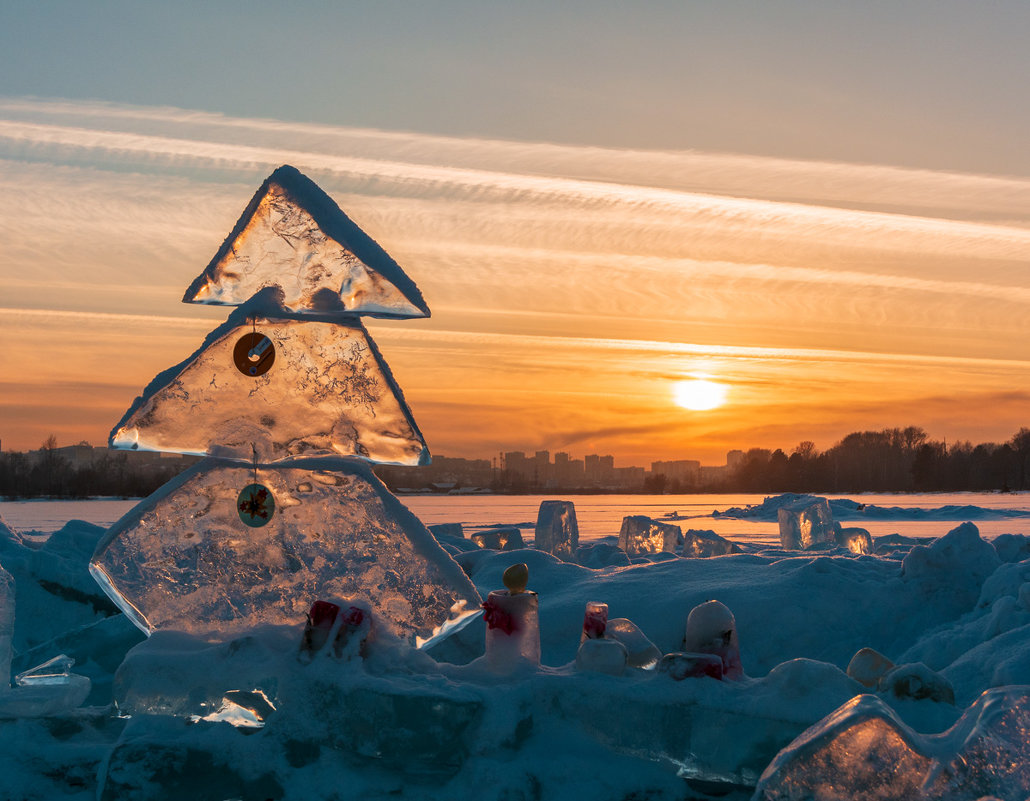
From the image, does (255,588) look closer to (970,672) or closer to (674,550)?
(970,672)

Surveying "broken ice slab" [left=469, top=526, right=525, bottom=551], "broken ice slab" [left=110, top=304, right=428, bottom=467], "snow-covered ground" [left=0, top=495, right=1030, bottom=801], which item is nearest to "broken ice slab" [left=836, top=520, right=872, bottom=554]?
"broken ice slab" [left=469, top=526, right=525, bottom=551]

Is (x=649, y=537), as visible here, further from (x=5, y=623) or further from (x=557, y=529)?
(x=5, y=623)

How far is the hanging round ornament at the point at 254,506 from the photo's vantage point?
4977 mm

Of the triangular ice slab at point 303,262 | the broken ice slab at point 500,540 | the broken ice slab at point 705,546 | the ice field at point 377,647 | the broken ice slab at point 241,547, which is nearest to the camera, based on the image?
the ice field at point 377,647

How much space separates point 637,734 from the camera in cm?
402

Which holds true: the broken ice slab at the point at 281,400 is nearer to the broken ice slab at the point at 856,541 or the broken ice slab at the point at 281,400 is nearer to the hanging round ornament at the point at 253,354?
the hanging round ornament at the point at 253,354

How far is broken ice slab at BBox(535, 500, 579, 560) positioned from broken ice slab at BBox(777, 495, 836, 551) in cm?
363

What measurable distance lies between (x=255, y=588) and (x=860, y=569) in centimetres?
470

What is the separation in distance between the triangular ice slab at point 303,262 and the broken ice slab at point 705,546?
26.5 feet

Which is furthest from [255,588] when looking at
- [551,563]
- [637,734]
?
[551,563]

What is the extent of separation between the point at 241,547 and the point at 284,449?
62 cm

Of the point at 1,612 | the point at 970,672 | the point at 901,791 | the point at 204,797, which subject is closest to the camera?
the point at 901,791

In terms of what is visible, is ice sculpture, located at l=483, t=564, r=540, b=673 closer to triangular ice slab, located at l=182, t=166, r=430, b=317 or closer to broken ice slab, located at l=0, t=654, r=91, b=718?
triangular ice slab, located at l=182, t=166, r=430, b=317

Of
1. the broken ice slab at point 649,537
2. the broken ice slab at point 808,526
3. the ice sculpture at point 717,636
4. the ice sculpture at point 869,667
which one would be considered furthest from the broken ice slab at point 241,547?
the broken ice slab at point 808,526
